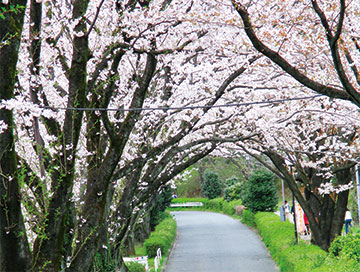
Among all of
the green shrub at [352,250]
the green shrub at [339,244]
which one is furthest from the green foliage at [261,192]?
the green shrub at [352,250]

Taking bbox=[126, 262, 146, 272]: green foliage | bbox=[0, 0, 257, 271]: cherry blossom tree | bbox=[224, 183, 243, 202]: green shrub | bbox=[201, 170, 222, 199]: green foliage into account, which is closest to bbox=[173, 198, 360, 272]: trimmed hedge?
bbox=[0, 0, 257, 271]: cherry blossom tree

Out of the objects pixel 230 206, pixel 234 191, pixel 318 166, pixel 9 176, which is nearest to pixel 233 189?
pixel 234 191

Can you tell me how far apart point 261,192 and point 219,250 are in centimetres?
790

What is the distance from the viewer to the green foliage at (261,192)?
28.5 meters

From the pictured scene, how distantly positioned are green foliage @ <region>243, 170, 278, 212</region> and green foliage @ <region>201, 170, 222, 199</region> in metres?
17.0

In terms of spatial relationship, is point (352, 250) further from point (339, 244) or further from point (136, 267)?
point (136, 267)

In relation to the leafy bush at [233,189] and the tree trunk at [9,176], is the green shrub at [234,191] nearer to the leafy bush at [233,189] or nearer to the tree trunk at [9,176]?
the leafy bush at [233,189]

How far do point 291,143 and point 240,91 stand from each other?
3.83 m

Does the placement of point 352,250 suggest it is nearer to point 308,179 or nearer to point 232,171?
point 308,179

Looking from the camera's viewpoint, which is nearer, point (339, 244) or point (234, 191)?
point (339, 244)

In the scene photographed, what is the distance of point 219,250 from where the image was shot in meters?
21.3

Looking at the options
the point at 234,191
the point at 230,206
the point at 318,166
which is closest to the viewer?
the point at 318,166

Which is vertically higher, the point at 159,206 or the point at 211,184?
the point at 211,184

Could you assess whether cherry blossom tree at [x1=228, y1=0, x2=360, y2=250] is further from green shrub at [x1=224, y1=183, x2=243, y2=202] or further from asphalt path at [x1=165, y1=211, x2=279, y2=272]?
green shrub at [x1=224, y1=183, x2=243, y2=202]
